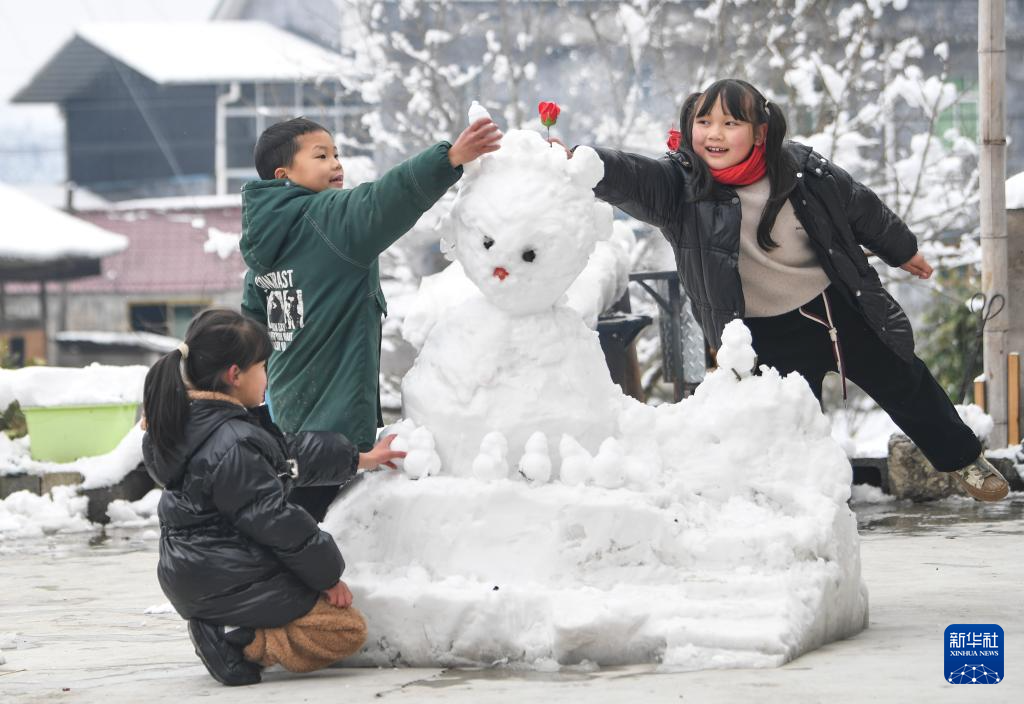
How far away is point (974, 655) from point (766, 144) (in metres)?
1.85

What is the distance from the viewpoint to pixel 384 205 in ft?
13.5

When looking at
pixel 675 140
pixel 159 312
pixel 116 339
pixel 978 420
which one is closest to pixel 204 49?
pixel 159 312

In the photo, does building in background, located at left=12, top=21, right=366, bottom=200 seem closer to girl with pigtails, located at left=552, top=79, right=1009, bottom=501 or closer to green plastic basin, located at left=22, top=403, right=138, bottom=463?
green plastic basin, located at left=22, top=403, right=138, bottom=463

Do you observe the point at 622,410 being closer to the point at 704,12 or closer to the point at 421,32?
the point at 704,12

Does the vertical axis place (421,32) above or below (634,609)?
above

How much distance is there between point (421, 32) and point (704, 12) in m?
2.93

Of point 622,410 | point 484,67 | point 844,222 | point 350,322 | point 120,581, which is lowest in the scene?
point 120,581

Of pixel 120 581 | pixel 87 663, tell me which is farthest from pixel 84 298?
pixel 87 663

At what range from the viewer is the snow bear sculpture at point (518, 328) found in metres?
4.09

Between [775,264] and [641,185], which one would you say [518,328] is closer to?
[641,185]

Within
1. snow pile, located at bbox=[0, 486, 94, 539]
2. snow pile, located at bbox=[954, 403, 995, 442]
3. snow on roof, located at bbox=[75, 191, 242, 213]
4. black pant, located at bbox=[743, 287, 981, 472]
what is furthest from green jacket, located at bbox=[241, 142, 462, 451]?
snow on roof, located at bbox=[75, 191, 242, 213]

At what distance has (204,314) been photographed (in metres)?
3.96

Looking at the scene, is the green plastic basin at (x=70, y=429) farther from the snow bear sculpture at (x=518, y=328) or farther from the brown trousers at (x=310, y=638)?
the brown trousers at (x=310, y=638)

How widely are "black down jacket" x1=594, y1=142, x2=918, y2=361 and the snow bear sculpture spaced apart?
0.38 m
